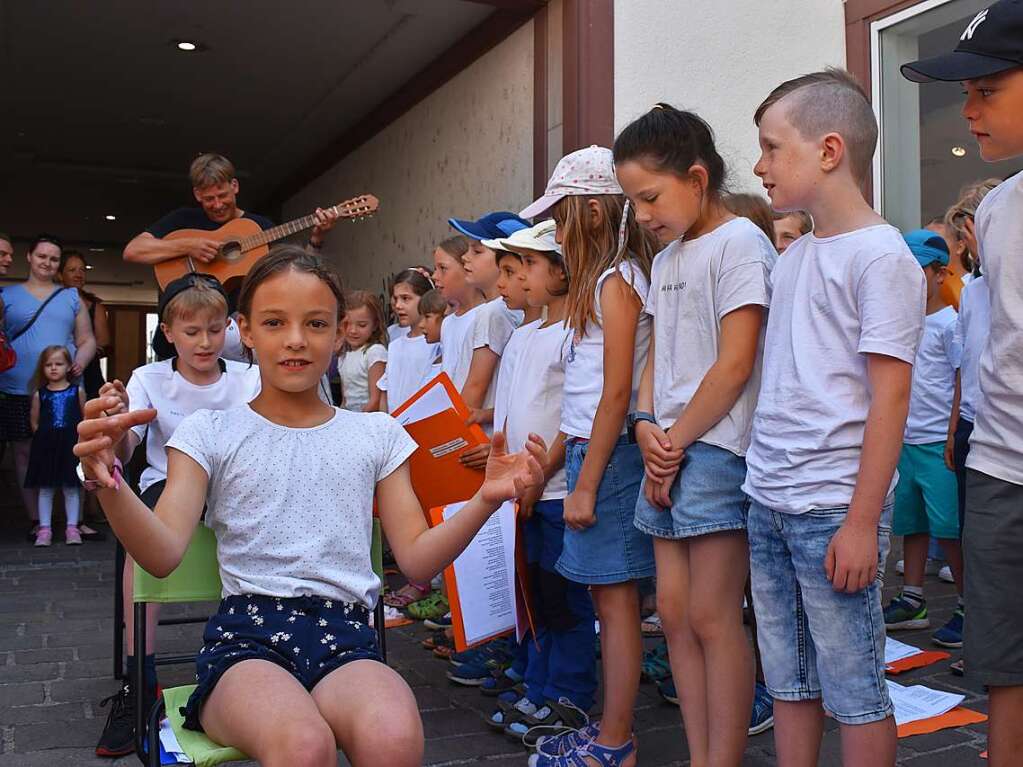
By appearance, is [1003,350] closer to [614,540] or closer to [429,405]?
[614,540]

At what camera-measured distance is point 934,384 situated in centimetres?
446

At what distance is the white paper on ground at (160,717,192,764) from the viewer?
1.87 m

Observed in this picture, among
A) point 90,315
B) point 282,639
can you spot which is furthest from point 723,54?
point 90,315

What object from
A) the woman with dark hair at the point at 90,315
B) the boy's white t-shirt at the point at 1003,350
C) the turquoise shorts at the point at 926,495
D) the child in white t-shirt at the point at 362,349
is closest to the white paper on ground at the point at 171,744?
the boy's white t-shirt at the point at 1003,350

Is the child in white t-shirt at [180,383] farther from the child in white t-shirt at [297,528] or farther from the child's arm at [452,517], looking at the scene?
the child's arm at [452,517]

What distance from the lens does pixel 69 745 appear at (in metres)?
3.07

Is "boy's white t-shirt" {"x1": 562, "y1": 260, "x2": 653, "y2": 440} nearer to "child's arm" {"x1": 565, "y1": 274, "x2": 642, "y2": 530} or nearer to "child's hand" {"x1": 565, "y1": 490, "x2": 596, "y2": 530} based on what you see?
"child's arm" {"x1": 565, "y1": 274, "x2": 642, "y2": 530}

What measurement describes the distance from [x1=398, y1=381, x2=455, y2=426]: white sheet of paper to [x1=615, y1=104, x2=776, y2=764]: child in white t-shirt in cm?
86

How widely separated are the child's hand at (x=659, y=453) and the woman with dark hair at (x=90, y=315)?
21.4 feet

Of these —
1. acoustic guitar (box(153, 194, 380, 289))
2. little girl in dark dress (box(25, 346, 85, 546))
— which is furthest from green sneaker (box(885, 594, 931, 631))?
little girl in dark dress (box(25, 346, 85, 546))

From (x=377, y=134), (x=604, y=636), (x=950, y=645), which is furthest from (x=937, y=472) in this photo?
(x=377, y=134)

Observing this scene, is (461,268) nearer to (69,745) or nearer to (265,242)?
(265,242)

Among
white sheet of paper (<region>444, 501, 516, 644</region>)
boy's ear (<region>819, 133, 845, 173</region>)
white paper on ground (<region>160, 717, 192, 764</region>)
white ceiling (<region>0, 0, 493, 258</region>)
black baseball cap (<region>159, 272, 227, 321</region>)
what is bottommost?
white paper on ground (<region>160, 717, 192, 764</region>)

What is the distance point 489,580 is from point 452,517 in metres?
1.09
